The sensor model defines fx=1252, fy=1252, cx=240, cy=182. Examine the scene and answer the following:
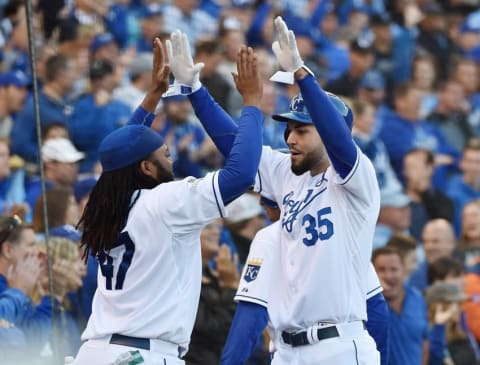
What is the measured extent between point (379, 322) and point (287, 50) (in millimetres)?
1572

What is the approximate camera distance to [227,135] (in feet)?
19.0

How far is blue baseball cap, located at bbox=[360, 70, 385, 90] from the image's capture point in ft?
43.9

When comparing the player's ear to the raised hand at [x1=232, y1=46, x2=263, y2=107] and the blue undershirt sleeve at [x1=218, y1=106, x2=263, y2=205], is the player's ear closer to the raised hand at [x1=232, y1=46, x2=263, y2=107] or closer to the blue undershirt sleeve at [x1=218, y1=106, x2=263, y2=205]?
the blue undershirt sleeve at [x1=218, y1=106, x2=263, y2=205]

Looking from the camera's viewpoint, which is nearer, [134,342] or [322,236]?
[134,342]

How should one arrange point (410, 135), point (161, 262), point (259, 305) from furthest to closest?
point (410, 135)
point (259, 305)
point (161, 262)

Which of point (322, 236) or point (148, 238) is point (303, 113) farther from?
point (148, 238)

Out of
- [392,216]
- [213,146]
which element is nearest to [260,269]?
[213,146]

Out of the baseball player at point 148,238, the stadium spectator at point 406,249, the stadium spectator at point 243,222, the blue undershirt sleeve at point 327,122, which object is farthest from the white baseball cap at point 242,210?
the baseball player at point 148,238

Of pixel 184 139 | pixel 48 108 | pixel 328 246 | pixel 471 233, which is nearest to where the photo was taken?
pixel 328 246

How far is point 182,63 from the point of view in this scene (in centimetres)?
547

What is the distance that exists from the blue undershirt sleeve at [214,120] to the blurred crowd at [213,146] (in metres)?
1.23

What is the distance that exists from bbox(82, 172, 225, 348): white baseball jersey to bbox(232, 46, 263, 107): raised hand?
16.6 inches

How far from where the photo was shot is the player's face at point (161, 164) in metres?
5.12

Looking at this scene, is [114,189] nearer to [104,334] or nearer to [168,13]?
[104,334]
